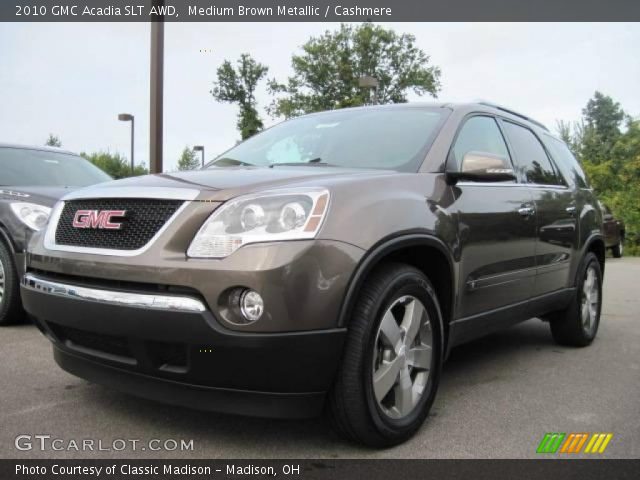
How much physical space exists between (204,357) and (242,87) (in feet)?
126

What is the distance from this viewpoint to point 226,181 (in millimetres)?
2588

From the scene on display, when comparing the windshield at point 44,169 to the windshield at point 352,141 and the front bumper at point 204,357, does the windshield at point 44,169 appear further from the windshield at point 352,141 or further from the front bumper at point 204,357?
A: the front bumper at point 204,357

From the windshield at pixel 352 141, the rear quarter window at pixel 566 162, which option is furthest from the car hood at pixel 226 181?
the rear quarter window at pixel 566 162

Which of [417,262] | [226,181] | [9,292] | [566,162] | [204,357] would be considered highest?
[566,162]

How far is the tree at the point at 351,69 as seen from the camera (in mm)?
39906

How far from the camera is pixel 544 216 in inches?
158

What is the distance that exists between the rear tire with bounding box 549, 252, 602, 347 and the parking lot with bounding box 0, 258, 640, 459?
0.34 meters

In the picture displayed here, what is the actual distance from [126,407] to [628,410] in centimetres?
262

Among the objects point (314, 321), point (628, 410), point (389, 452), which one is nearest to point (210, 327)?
point (314, 321)

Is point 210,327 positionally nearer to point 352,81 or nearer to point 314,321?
point 314,321

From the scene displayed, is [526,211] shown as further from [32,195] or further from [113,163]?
[113,163]

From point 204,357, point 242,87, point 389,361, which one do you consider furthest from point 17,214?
point 242,87

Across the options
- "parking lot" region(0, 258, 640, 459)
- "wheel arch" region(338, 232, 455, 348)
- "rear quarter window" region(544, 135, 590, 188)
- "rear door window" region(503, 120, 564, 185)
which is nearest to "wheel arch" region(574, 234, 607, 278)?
"rear quarter window" region(544, 135, 590, 188)

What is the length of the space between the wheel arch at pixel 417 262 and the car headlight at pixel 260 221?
0.91 feet
